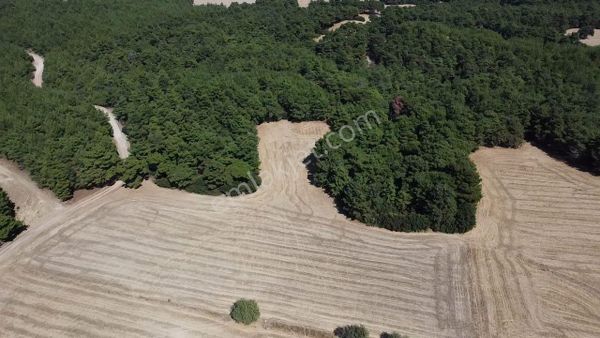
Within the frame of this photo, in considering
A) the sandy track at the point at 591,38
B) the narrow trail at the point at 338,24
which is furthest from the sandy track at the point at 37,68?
the sandy track at the point at 591,38

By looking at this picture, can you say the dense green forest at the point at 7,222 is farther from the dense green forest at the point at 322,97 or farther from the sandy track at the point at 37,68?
the sandy track at the point at 37,68

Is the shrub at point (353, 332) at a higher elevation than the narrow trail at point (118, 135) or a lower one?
lower

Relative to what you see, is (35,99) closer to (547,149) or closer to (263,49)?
(263,49)

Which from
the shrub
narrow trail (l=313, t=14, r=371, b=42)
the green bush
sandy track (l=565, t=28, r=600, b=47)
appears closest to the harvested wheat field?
the green bush

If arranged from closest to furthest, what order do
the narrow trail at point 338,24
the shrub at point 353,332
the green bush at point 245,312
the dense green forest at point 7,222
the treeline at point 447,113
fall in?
the shrub at point 353,332 < the green bush at point 245,312 < the dense green forest at point 7,222 < the treeline at point 447,113 < the narrow trail at point 338,24

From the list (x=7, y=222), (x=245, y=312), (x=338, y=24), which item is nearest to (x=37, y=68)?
(x=7, y=222)
